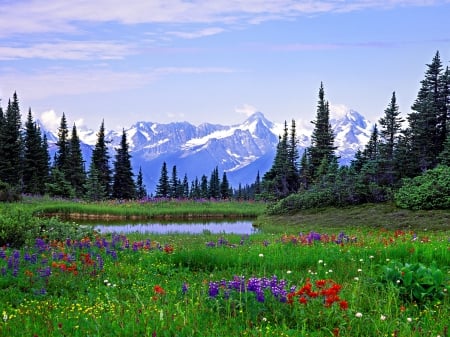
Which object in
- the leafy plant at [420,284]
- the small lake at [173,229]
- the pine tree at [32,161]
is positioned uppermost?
the pine tree at [32,161]

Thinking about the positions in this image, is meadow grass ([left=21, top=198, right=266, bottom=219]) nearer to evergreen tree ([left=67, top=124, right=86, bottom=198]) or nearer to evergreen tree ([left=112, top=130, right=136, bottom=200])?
evergreen tree ([left=112, top=130, right=136, bottom=200])

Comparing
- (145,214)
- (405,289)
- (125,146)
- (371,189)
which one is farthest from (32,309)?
(125,146)

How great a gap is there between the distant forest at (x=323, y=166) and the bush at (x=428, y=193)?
1.9 inches

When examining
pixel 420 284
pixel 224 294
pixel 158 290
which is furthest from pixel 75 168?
pixel 420 284

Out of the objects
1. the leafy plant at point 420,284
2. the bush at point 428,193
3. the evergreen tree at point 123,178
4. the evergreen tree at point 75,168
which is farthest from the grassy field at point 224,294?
the evergreen tree at point 123,178

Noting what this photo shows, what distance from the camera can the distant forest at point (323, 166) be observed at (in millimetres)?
29905

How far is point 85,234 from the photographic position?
1612 centimetres

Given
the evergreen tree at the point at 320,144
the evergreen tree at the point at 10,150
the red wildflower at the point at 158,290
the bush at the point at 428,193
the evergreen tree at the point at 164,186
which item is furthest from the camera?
the evergreen tree at the point at 164,186

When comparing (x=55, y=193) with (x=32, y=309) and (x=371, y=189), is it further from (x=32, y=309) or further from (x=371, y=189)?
(x=32, y=309)

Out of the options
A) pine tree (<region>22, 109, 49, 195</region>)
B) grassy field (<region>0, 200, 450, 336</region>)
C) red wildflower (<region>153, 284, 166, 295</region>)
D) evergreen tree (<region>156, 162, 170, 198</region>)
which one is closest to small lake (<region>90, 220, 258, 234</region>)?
grassy field (<region>0, 200, 450, 336</region>)

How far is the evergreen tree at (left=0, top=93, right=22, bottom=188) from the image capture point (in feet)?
199

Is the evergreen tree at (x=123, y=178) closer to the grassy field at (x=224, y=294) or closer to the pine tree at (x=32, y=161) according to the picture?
the pine tree at (x=32, y=161)

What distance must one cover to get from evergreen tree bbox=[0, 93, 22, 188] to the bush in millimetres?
49342

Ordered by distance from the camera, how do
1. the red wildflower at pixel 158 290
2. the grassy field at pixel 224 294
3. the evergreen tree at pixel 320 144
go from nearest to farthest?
the grassy field at pixel 224 294
the red wildflower at pixel 158 290
the evergreen tree at pixel 320 144
